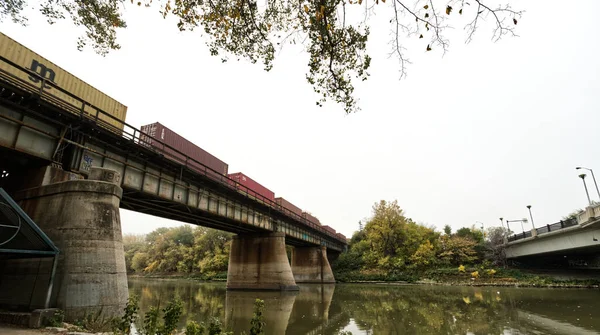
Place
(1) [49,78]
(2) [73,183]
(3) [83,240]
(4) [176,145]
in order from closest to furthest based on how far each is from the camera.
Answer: (3) [83,240] < (2) [73,183] < (1) [49,78] < (4) [176,145]

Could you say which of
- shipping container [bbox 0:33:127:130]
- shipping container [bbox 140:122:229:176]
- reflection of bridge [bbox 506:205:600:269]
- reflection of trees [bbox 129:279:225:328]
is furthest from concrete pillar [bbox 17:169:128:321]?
reflection of bridge [bbox 506:205:600:269]

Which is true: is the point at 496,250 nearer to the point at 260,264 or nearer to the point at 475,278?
the point at 475,278

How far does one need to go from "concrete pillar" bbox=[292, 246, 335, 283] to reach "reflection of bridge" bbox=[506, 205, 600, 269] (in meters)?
25.5

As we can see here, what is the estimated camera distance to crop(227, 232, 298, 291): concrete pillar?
92.2ft

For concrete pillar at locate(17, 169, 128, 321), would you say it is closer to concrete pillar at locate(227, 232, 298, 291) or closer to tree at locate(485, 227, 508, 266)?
concrete pillar at locate(227, 232, 298, 291)

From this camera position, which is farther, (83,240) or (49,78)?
(49,78)

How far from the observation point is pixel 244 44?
827cm

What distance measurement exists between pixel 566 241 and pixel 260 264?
30325mm

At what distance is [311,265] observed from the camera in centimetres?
4569

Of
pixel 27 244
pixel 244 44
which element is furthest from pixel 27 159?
pixel 244 44

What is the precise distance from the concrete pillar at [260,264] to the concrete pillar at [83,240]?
20006mm

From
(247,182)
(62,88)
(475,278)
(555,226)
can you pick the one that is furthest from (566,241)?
(62,88)

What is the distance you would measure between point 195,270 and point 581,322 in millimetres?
60991

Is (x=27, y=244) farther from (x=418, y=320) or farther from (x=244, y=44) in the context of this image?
(x=418, y=320)
